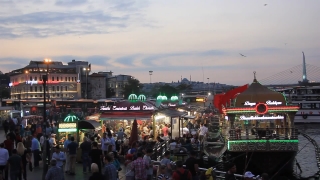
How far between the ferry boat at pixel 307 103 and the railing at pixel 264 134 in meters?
60.7

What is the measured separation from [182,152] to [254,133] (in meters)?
5.18

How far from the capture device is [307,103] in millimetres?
88250

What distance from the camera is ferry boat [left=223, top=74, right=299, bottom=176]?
921 inches

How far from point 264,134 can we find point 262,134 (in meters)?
0.10

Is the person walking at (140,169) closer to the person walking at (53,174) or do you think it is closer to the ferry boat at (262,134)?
the person walking at (53,174)

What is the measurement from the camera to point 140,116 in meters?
28.6

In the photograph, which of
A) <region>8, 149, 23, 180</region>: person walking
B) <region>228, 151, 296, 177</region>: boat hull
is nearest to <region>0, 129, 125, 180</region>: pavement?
<region>8, 149, 23, 180</region>: person walking

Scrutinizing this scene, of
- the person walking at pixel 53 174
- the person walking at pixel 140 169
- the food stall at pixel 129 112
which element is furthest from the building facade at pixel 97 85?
the person walking at pixel 53 174

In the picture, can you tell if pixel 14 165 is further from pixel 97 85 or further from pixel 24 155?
pixel 97 85

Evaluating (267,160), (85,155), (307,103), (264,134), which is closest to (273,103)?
(264,134)

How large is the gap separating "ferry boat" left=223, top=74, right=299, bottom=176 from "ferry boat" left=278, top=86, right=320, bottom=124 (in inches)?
2354

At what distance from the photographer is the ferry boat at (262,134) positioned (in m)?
23.4

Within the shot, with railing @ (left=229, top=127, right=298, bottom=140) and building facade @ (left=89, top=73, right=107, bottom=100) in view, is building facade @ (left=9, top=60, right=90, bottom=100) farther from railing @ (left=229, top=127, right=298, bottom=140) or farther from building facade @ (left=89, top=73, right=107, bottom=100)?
railing @ (left=229, top=127, right=298, bottom=140)

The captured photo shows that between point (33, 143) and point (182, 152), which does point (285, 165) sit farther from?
point (33, 143)
